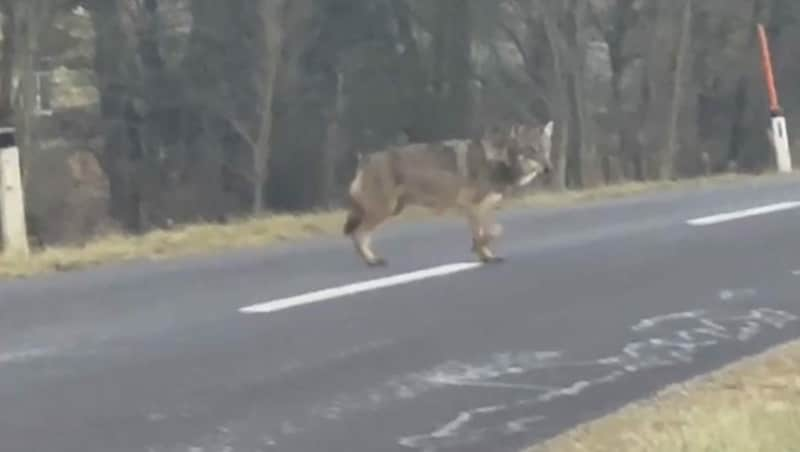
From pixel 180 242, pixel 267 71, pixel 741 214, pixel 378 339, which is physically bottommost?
pixel 741 214

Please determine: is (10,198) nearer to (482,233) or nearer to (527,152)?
(482,233)

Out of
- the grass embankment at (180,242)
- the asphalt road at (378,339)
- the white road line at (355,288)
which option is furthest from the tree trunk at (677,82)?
the white road line at (355,288)

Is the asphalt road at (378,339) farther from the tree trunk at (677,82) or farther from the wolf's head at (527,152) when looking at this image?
the tree trunk at (677,82)

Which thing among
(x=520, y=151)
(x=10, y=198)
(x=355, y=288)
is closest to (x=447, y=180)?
(x=520, y=151)

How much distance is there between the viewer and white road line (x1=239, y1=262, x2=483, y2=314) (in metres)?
10.5

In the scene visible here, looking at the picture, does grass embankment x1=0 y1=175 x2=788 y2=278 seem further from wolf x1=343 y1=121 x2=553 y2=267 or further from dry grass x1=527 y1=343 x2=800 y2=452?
dry grass x1=527 y1=343 x2=800 y2=452

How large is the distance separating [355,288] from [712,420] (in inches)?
171

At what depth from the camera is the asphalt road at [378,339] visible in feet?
24.7

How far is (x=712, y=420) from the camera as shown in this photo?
7.22m

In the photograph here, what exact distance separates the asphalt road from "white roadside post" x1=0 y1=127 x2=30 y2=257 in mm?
1326

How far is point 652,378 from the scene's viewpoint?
8562 mm

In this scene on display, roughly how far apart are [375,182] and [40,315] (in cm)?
309

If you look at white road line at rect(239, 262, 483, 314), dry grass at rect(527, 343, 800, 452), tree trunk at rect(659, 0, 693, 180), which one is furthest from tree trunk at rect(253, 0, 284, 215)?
dry grass at rect(527, 343, 800, 452)

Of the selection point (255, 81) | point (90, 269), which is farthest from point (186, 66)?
point (90, 269)
